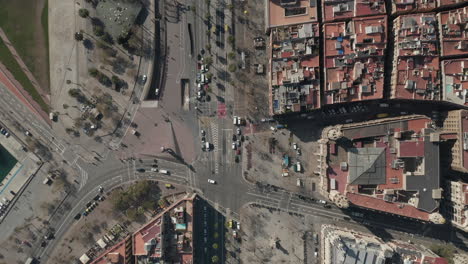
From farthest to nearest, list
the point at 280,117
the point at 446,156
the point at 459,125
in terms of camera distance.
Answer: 1. the point at 280,117
2. the point at 446,156
3. the point at 459,125

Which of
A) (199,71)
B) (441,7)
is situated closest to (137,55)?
(199,71)

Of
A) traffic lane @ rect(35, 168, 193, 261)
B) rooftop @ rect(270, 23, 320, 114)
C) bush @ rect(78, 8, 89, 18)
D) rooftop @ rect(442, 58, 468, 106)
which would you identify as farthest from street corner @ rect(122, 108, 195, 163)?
rooftop @ rect(442, 58, 468, 106)

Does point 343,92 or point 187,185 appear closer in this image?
Answer: point 343,92

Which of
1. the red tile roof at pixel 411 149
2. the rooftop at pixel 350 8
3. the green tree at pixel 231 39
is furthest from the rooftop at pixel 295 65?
the red tile roof at pixel 411 149

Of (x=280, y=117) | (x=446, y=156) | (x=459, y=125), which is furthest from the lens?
(x=280, y=117)

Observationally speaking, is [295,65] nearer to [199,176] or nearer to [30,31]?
[199,176]

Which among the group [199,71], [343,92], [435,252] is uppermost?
[199,71]

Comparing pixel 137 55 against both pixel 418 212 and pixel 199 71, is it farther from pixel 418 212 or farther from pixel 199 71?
pixel 418 212

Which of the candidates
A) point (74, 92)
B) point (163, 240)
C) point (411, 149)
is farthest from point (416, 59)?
point (74, 92)
